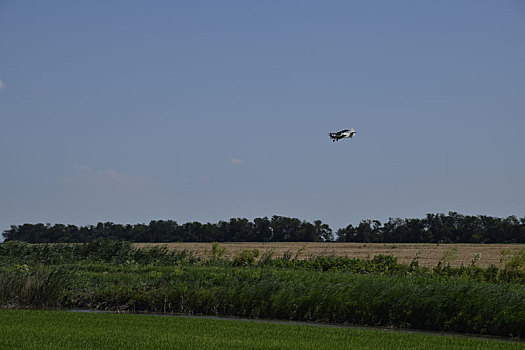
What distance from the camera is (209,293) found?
2241cm

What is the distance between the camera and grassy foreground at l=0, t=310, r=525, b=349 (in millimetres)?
14398

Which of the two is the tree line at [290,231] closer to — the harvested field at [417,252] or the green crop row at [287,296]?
the harvested field at [417,252]

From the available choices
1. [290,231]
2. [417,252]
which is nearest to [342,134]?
[417,252]

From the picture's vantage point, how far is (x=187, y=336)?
15.6 meters

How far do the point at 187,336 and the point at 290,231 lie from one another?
83920mm

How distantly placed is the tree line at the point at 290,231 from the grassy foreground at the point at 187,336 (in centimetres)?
7081

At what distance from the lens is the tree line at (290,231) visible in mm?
88062

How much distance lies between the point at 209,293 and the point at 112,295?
400 centimetres

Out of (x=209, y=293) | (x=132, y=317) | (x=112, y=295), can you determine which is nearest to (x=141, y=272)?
(x=112, y=295)

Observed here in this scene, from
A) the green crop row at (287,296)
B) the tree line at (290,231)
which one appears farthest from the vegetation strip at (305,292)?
the tree line at (290,231)

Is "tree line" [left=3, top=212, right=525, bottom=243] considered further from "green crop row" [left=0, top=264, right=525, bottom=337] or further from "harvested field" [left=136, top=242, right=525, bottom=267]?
"green crop row" [left=0, top=264, right=525, bottom=337]

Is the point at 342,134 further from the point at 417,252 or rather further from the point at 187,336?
the point at 417,252

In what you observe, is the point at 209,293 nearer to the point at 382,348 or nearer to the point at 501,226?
the point at 382,348

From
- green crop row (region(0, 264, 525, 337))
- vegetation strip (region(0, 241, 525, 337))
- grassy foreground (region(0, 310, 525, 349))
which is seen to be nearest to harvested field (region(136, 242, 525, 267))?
vegetation strip (region(0, 241, 525, 337))
